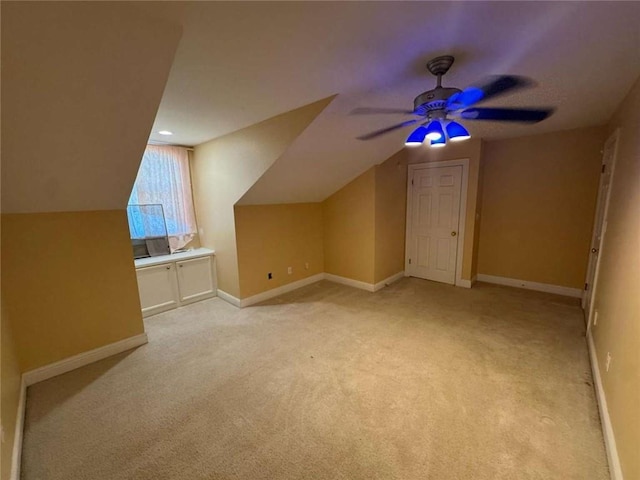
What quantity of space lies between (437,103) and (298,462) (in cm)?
226

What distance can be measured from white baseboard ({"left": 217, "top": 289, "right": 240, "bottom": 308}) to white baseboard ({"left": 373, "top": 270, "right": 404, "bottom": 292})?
6.63 ft

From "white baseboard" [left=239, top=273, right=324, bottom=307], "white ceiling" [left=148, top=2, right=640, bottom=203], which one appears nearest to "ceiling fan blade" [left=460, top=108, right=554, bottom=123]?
"white ceiling" [left=148, top=2, right=640, bottom=203]

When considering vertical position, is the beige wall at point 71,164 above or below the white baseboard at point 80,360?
above

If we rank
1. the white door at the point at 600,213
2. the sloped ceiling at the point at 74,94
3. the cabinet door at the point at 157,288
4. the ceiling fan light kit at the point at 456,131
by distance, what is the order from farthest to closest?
the cabinet door at the point at 157,288, the white door at the point at 600,213, the ceiling fan light kit at the point at 456,131, the sloped ceiling at the point at 74,94

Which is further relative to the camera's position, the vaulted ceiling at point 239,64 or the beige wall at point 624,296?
the beige wall at point 624,296

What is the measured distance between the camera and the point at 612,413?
1.60 m

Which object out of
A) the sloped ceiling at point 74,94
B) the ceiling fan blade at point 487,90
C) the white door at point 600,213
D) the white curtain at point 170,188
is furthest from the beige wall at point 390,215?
the sloped ceiling at point 74,94

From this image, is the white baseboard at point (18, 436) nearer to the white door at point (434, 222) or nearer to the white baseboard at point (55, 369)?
the white baseboard at point (55, 369)

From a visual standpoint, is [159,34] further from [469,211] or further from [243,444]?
[469,211]

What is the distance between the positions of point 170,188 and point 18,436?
2.91 m

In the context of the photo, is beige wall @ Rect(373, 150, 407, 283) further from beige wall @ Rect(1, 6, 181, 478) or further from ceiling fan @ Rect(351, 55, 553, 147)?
beige wall @ Rect(1, 6, 181, 478)

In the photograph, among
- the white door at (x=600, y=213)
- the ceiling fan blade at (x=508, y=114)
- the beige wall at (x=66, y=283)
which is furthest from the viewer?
the white door at (x=600, y=213)

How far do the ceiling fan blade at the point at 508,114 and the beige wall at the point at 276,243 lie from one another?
2.70 m

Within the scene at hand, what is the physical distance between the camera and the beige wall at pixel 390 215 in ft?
13.2
